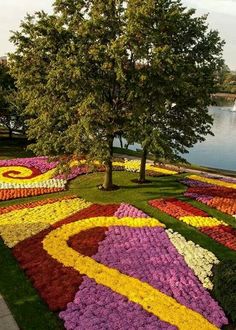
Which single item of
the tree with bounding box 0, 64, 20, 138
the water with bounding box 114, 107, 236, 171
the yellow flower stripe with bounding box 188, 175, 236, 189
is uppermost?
the tree with bounding box 0, 64, 20, 138

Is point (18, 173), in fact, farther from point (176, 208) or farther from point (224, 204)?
point (224, 204)

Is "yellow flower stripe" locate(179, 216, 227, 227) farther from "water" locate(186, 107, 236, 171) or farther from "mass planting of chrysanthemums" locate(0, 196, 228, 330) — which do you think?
"water" locate(186, 107, 236, 171)

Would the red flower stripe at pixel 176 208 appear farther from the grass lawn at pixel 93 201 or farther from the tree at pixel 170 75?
the tree at pixel 170 75

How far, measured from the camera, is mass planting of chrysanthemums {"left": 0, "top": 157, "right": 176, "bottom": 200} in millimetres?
30406

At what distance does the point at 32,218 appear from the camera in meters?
24.1

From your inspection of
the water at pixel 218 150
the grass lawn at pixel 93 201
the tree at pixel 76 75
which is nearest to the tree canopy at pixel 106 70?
the tree at pixel 76 75

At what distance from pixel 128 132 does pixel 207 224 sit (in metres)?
8.09

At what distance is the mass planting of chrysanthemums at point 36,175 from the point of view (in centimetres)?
3041

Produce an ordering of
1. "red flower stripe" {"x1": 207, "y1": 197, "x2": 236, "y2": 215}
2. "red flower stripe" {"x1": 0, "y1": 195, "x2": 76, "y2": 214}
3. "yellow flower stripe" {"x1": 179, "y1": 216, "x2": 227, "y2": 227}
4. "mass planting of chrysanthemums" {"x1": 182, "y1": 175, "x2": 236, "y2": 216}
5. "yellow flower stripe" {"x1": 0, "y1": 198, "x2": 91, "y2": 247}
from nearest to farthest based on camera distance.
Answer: "yellow flower stripe" {"x1": 0, "y1": 198, "x2": 91, "y2": 247} < "yellow flower stripe" {"x1": 179, "y1": 216, "x2": 227, "y2": 227} < "red flower stripe" {"x1": 0, "y1": 195, "x2": 76, "y2": 214} < "red flower stripe" {"x1": 207, "y1": 197, "x2": 236, "y2": 215} < "mass planting of chrysanthemums" {"x1": 182, "y1": 175, "x2": 236, "y2": 216}

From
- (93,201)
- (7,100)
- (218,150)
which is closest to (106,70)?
(93,201)

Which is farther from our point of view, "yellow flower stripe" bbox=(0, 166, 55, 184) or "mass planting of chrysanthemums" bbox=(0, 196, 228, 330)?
"yellow flower stripe" bbox=(0, 166, 55, 184)

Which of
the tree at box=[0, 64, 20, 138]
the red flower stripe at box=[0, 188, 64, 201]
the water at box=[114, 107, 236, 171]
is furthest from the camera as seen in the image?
the water at box=[114, 107, 236, 171]

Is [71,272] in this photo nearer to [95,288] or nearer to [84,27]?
[95,288]

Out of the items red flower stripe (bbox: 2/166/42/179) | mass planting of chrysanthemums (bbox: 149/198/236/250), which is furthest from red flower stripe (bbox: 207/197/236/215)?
red flower stripe (bbox: 2/166/42/179)
